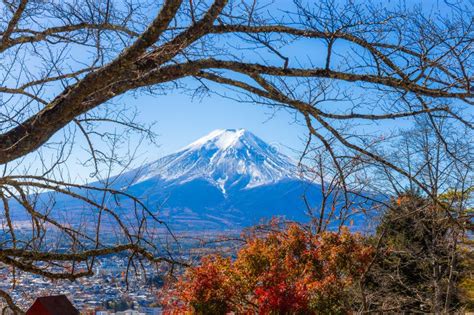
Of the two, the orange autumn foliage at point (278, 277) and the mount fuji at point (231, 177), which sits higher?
the mount fuji at point (231, 177)

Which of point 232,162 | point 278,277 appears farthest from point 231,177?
point 278,277

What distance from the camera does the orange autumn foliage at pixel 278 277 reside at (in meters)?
6.28

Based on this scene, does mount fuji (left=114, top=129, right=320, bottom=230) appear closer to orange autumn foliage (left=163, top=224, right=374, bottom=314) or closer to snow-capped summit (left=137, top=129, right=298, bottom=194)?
snow-capped summit (left=137, top=129, right=298, bottom=194)

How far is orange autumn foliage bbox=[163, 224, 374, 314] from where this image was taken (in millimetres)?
6277

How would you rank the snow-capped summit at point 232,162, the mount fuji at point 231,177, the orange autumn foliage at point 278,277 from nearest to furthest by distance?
the orange autumn foliage at point 278,277, the mount fuji at point 231,177, the snow-capped summit at point 232,162

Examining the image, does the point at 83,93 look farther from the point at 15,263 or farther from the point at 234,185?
the point at 234,185

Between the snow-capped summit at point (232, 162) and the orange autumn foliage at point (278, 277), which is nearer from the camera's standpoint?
the orange autumn foliage at point (278, 277)

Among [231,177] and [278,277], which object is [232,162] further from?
[278,277]

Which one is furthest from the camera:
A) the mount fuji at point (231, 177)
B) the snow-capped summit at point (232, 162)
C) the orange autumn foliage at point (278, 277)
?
the snow-capped summit at point (232, 162)

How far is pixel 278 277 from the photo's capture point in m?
6.52

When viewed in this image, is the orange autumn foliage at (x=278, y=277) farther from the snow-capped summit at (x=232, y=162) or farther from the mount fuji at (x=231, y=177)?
the snow-capped summit at (x=232, y=162)

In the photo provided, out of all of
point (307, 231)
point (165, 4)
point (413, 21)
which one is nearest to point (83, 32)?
point (165, 4)

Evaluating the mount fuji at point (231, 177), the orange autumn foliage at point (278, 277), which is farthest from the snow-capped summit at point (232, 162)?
the orange autumn foliage at point (278, 277)

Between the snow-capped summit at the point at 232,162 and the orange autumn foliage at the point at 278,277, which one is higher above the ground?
the snow-capped summit at the point at 232,162
